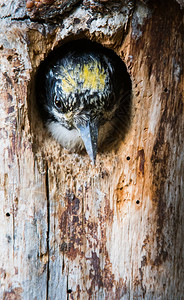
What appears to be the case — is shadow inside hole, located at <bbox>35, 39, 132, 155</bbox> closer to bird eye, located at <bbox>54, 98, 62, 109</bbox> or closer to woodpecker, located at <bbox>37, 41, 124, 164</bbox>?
woodpecker, located at <bbox>37, 41, 124, 164</bbox>

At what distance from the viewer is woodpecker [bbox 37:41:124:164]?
202cm

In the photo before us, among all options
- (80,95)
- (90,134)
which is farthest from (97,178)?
(80,95)

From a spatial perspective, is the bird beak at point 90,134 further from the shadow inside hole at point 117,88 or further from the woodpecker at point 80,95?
the shadow inside hole at point 117,88

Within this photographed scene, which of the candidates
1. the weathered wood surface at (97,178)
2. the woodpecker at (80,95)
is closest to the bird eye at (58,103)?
the woodpecker at (80,95)

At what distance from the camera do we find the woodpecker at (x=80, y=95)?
6.64ft

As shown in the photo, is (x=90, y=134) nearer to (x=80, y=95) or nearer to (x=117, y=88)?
(x=80, y=95)

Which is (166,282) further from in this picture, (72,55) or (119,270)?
(72,55)

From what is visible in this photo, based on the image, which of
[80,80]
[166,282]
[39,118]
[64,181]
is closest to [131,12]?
[80,80]

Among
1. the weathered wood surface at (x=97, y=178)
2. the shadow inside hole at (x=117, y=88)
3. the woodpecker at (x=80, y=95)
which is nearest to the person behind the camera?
the weathered wood surface at (x=97, y=178)

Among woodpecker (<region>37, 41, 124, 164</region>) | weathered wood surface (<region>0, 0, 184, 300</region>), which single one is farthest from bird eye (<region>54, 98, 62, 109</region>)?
weathered wood surface (<region>0, 0, 184, 300</region>)

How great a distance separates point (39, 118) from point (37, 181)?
38 cm

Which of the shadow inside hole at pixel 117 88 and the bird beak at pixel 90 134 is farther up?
the shadow inside hole at pixel 117 88

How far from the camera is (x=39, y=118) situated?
219 cm

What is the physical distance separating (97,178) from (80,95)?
46 centimetres
